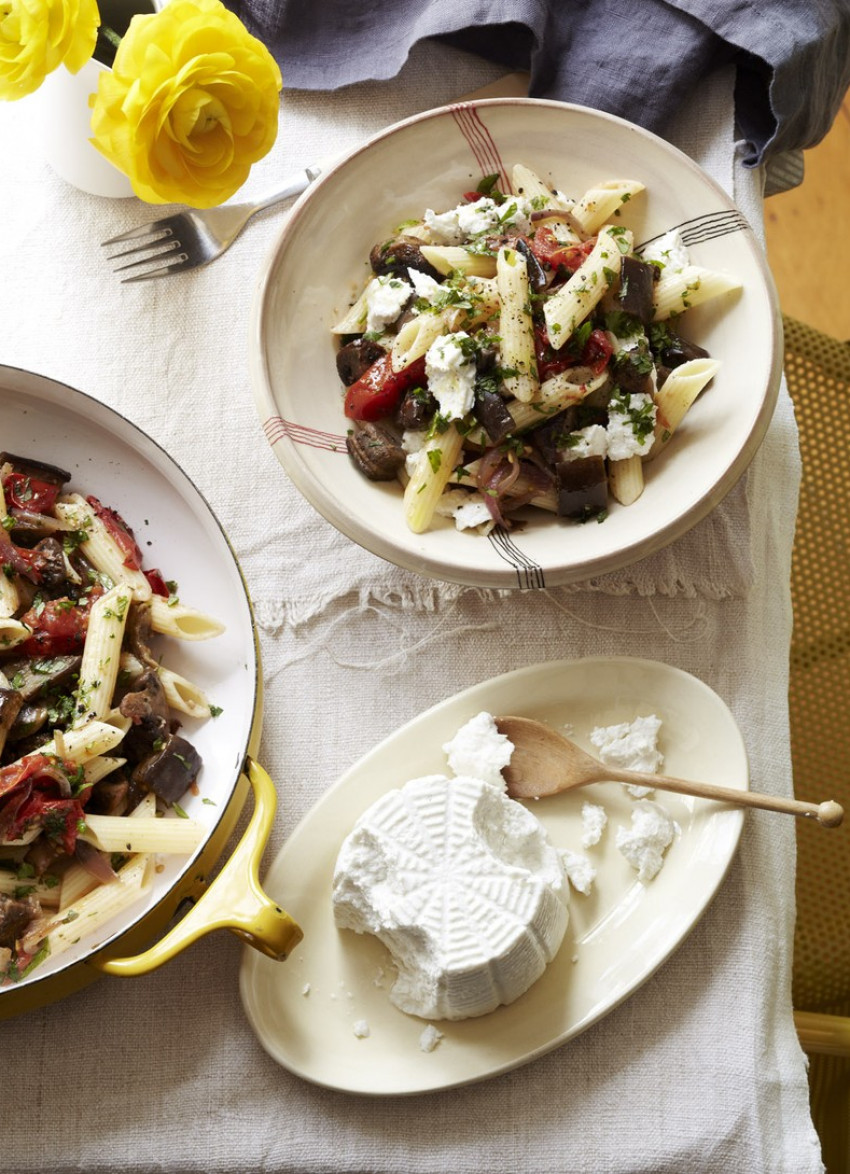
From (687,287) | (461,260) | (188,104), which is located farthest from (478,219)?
(188,104)

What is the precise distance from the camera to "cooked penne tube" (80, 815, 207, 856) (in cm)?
131

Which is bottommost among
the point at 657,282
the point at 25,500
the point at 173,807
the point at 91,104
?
the point at 173,807

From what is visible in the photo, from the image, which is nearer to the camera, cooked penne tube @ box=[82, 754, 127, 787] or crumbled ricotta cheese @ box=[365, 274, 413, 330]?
cooked penne tube @ box=[82, 754, 127, 787]

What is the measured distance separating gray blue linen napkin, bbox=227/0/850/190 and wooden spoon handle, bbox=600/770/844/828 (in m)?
0.95

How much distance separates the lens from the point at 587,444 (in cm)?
140

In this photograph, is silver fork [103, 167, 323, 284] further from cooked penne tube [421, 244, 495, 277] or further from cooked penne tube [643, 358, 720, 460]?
cooked penne tube [643, 358, 720, 460]

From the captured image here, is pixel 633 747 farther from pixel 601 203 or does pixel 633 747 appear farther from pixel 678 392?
pixel 601 203

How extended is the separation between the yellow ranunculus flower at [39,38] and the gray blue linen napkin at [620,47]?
0.46 metres

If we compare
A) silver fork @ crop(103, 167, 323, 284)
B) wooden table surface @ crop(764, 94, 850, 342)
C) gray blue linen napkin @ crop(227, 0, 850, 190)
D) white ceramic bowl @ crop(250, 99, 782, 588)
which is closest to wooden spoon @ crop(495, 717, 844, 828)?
white ceramic bowl @ crop(250, 99, 782, 588)

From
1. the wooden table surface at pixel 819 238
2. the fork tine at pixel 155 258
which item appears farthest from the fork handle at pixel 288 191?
the wooden table surface at pixel 819 238

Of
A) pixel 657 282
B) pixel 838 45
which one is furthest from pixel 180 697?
pixel 838 45

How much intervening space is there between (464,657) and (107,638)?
1.54ft

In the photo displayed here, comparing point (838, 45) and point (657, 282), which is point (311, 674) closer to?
point (657, 282)

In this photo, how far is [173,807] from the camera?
4.52 feet
